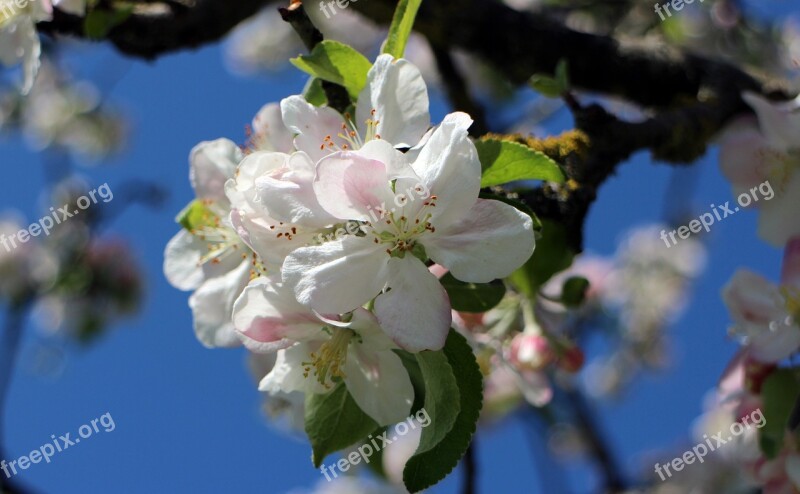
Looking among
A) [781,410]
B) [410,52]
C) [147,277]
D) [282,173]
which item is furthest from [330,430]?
[410,52]

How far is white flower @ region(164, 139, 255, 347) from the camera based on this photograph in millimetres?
1177

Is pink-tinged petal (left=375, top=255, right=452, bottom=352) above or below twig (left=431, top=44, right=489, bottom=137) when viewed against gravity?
above

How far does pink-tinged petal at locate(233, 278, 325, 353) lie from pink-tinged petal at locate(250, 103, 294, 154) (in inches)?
9.5

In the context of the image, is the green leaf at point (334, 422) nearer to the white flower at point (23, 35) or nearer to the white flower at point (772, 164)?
the white flower at point (23, 35)

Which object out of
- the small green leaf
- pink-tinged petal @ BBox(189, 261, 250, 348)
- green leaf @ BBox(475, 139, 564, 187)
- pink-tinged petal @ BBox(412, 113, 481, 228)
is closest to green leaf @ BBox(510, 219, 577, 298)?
the small green leaf

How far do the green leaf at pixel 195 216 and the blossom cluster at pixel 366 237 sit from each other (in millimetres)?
156

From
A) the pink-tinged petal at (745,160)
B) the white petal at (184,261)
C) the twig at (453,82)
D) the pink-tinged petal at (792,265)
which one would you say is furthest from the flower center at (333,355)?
the twig at (453,82)

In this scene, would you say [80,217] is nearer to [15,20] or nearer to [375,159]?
[15,20]

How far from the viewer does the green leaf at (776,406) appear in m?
1.36

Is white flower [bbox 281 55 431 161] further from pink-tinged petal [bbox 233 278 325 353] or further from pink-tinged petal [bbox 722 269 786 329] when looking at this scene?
pink-tinged petal [bbox 722 269 786 329]

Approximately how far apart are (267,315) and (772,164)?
1.07m

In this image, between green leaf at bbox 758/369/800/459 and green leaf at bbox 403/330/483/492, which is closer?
green leaf at bbox 403/330/483/492

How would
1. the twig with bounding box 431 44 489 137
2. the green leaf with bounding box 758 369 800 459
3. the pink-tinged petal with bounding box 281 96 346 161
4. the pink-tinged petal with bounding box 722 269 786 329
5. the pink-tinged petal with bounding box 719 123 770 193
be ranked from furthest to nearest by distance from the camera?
the twig with bounding box 431 44 489 137 → the pink-tinged petal with bounding box 719 123 770 193 → the pink-tinged petal with bounding box 722 269 786 329 → the green leaf with bounding box 758 369 800 459 → the pink-tinged petal with bounding box 281 96 346 161

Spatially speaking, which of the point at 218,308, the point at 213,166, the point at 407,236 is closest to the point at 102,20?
the point at 213,166
